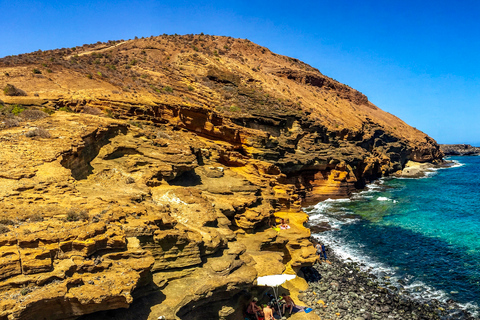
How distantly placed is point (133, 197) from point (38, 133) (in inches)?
204

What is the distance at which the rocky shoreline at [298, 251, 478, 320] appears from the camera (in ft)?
44.0

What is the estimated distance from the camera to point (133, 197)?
9.74 meters

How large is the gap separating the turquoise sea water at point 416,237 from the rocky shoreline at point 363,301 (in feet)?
2.63

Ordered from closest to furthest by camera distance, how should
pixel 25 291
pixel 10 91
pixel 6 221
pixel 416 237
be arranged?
pixel 25 291
pixel 6 221
pixel 10 91
pixel 416 237

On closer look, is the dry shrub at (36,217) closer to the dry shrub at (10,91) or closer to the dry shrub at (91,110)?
the dry shrub at (91,110)

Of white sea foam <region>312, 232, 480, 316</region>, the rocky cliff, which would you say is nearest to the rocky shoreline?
white sea foam <region>312, 232, 480, 316</region>

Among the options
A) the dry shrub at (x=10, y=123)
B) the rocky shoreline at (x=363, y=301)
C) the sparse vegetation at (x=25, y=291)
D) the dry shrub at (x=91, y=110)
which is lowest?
the rocky shoreline at (x=363, y=301)

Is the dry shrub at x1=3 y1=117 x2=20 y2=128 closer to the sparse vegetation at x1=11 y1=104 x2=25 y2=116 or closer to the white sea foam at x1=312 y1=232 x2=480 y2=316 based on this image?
the sparse vegetation at x1=11 y1=104 x2=25 y2=116

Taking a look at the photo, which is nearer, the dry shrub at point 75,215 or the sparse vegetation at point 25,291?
the sparse vegetation at point 25,291

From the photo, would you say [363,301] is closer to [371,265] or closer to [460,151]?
[371,265]

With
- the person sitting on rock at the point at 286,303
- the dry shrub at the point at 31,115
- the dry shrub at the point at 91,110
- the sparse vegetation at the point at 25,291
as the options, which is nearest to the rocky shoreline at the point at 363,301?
the person sitting on rock at the point at 286,303

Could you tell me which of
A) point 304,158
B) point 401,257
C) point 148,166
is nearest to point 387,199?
point 304,158

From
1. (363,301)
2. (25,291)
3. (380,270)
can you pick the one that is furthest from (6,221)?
(380,270)

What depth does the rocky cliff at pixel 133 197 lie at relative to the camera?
617cm
